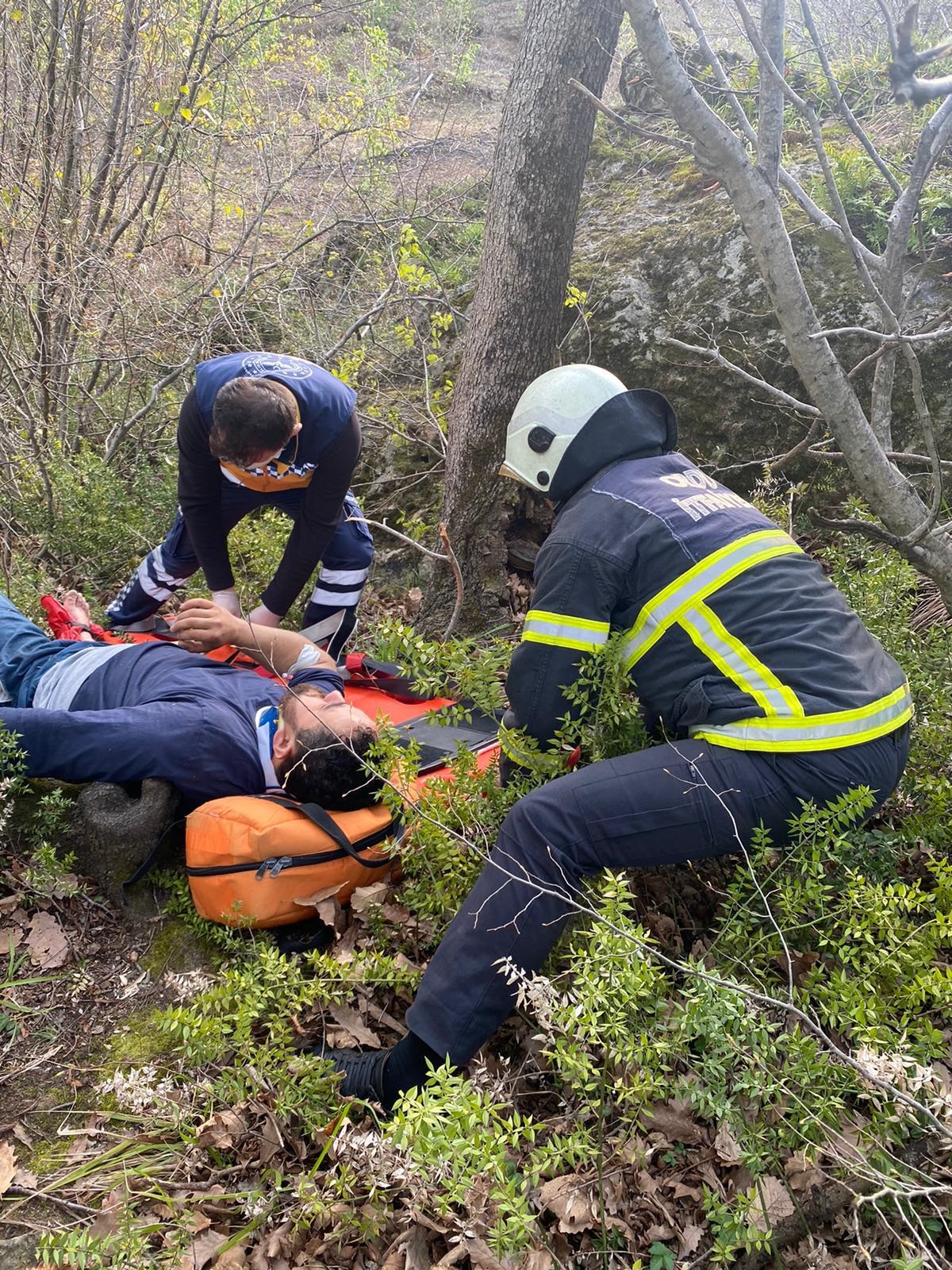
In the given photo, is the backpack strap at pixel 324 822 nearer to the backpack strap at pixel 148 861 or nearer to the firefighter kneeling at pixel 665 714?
the backpack strap at pixel 148 861

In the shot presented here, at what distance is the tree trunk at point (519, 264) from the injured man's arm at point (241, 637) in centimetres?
130

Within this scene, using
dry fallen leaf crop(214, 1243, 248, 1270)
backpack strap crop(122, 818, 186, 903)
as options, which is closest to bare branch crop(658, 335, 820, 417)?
backpack strap crop(122, 818, 186, 903)

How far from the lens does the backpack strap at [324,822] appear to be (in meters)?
2.93

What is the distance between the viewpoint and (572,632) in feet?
8.36

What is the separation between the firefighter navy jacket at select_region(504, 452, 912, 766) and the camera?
7.91ft

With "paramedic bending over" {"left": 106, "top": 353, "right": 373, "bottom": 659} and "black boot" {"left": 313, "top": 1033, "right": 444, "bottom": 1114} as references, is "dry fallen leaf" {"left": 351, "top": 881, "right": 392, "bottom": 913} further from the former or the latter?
"paramedic bending over" {"left": 106, "top": 353, "right": 373, "bottom": 659}

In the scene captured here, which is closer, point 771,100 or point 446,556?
point 771,100

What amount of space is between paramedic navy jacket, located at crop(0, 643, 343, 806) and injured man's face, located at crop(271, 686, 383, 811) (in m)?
0.20

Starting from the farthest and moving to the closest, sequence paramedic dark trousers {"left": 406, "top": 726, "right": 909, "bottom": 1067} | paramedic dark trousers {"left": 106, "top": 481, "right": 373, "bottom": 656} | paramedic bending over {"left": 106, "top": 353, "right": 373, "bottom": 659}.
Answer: paramedic dark trousers {"left": 106, "top": 481, "right": 373, "bottom": 656}
paramedic bending over {"left": 106, "top": 353, "right": 373, "bottom": 659}
paramedic dark trousers {"left": 406, "top": 726, "right": 909, "bottom": 1067}

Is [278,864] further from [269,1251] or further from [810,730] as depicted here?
[810,730]

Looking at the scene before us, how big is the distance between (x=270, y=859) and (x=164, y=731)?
63cm

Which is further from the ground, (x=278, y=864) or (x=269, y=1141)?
(x=278, y=864)

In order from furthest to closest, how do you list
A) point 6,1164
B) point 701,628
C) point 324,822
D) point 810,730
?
point 324,822 → point 701,628 → point 810,730 → point 6,1164

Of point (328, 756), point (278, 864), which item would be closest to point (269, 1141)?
point (278, 864)
